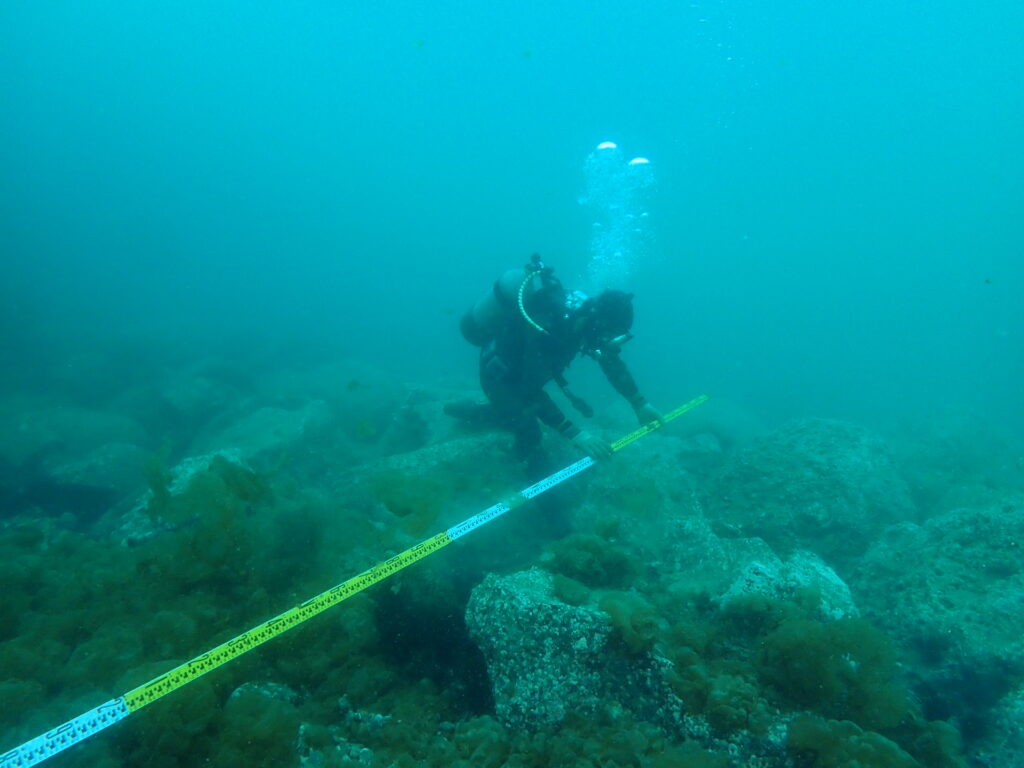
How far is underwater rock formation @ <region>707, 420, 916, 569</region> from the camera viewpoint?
17.7 feet

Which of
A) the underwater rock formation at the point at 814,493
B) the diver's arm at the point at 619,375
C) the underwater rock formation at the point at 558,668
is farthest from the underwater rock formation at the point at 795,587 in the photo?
the diver's arm at the point at 619,375

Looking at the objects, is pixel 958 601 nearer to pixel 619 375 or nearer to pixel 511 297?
pixel 619 375

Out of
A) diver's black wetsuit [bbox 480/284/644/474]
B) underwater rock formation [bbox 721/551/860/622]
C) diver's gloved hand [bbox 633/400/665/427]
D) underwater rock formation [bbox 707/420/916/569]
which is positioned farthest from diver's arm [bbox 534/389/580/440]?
underwater rock formation [bbox 721/551/860/622]

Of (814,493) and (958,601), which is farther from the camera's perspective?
(814,493)

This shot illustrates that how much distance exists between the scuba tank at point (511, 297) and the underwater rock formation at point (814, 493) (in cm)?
300

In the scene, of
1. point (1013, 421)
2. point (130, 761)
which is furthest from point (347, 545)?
point (1013, 421)

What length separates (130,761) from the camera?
7.02ft

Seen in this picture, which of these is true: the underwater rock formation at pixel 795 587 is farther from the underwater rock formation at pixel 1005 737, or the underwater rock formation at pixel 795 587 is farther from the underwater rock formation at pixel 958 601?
the underwater rock formation at pixel 1005 737

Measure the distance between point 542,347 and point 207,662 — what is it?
12.6ft

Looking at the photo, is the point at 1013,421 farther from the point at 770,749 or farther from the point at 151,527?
the point at 151,527

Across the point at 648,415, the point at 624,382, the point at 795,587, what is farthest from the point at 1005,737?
the point at 624,382

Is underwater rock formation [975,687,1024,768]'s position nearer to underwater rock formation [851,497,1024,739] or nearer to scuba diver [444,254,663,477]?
underwater rock formation [851,497,1024,739]

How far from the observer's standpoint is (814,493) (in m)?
5.62

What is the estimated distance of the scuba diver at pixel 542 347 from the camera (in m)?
5.10
